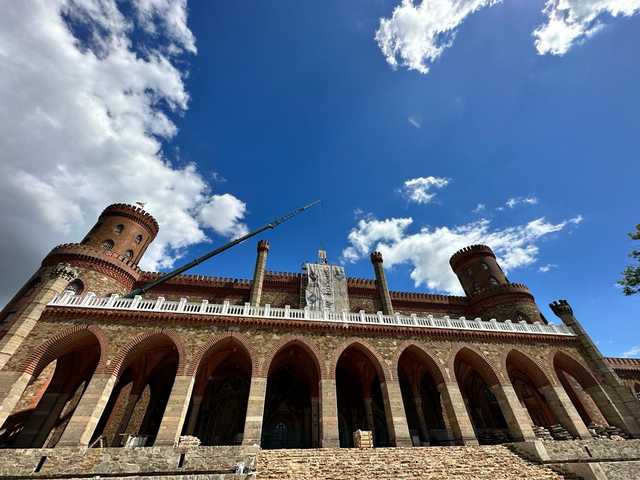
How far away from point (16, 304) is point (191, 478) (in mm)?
17652

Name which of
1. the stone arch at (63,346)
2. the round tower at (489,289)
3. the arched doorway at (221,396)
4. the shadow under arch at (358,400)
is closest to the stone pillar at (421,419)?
the shadow under arch at (358,400)

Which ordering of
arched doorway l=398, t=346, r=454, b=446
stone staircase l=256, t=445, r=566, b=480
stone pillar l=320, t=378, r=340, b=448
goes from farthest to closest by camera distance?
arched doorway l=398, t=346, r=454, b=446 → stone pillar l=320, t=378, r=340, b=448 → stone staircase l=256, t=445, r=566, b=480

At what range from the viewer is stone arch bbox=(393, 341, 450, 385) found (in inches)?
648

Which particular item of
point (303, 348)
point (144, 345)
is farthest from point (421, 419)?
point (144, 345)

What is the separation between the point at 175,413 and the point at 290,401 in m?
8.62

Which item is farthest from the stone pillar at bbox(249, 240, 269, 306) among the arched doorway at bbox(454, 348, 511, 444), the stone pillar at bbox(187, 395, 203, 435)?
the arched doorway at bbox(454, 348, 511, 444)

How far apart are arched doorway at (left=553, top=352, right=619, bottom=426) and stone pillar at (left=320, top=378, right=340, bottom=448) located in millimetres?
15740

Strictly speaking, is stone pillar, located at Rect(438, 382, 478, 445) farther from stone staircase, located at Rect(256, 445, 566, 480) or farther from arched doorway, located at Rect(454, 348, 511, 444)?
arched doorway, located at Rect(454, 348, 511, 444)

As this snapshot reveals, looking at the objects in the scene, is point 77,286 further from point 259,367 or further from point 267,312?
point 259,367

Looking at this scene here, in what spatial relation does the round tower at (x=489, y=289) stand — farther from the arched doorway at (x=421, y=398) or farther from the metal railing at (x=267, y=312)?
the arched doorway at (x=421, y=398)

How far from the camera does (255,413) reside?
44.4 feet

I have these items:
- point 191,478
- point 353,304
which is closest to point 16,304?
point 191,478

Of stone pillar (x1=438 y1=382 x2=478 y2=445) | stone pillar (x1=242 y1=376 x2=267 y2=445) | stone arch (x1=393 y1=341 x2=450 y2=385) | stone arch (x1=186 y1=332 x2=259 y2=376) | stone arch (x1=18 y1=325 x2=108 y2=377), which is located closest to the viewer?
stone pillar (x1=242 y1=376 x2=267 y2=445)

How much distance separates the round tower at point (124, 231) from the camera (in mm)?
22969
